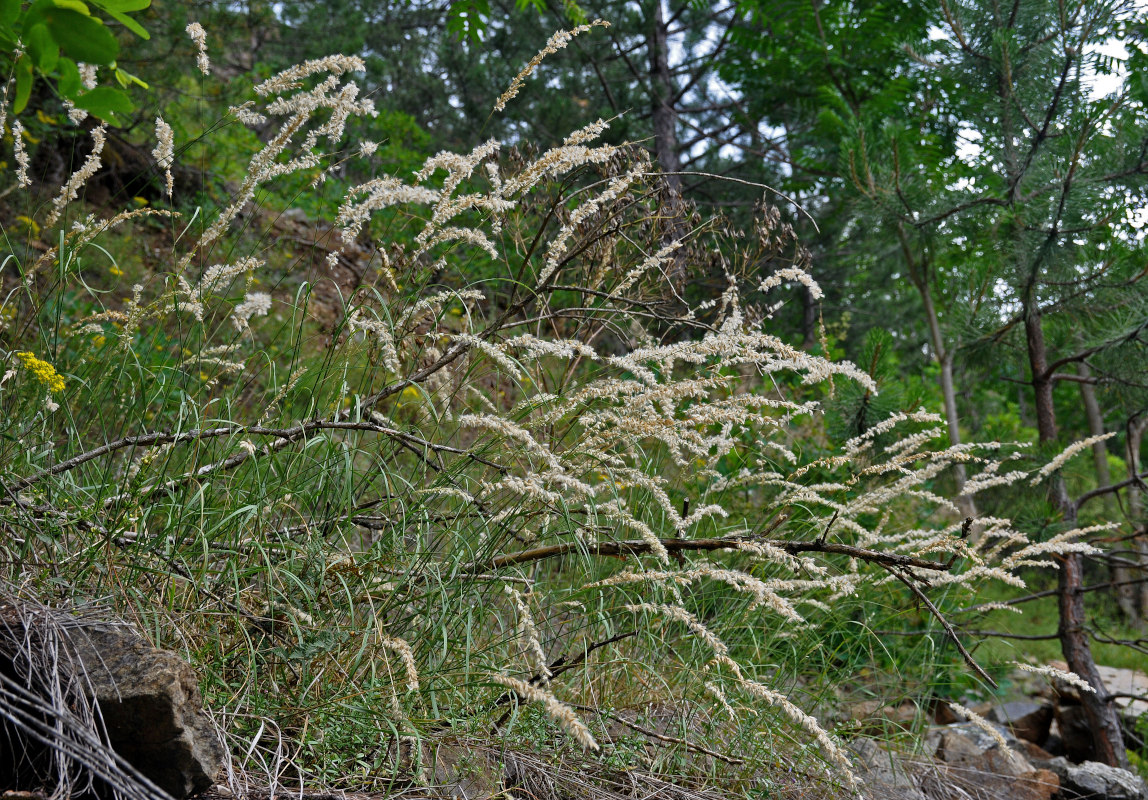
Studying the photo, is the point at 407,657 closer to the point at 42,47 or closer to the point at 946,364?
Answer: the point at 42,47

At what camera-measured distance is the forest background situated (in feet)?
5.27

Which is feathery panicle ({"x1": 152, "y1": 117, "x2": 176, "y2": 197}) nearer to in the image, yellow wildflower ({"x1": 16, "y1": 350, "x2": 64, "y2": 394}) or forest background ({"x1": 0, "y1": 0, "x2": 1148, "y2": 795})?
forest background ({"x1": 0, "y1": 0, "x2": 1148, "y2": 795})

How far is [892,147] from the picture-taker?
13.4ft

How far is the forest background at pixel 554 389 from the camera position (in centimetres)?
161

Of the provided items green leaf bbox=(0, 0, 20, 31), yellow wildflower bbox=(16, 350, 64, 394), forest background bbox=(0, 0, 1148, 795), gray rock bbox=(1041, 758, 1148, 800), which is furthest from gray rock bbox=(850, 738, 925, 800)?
green leaf bbox=(0, 0, 20, 31)

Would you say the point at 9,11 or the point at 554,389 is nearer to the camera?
the point at 9,11

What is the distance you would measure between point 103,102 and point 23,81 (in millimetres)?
118

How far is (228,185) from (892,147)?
6.29m

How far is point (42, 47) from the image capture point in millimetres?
1242

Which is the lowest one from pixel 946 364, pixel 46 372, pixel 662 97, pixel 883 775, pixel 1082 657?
pixel 1082 657

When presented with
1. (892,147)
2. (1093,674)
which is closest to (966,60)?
(892,147)

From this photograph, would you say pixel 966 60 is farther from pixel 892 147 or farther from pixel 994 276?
pixel 994 276

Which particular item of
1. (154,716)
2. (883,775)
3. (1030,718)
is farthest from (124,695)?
(1030,718)

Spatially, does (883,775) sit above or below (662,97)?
below
